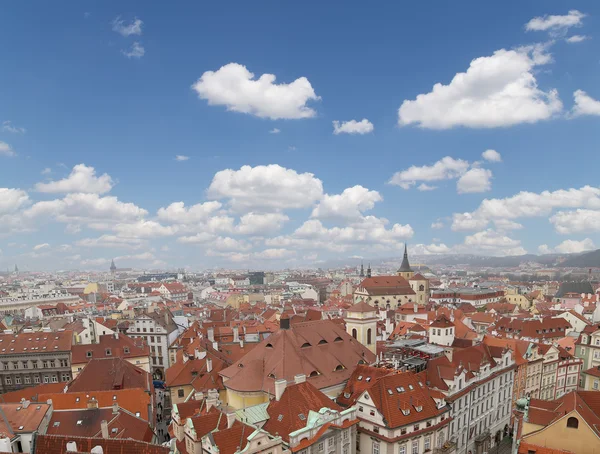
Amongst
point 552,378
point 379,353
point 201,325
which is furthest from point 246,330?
point 552,378

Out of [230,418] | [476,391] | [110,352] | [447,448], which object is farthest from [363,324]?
[110,352]

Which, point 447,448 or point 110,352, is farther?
point 110,352

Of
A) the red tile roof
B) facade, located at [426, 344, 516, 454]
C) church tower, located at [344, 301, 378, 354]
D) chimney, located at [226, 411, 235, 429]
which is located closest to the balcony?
facade, located at [426, 344, 516, 454]

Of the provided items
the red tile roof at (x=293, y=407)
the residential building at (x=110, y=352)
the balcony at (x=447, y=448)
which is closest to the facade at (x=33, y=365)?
the residential building at (x=110, y=352)

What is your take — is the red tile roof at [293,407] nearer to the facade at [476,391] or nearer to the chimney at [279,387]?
the chimney at [279,387]

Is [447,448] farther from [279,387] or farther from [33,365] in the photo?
[33,365]
